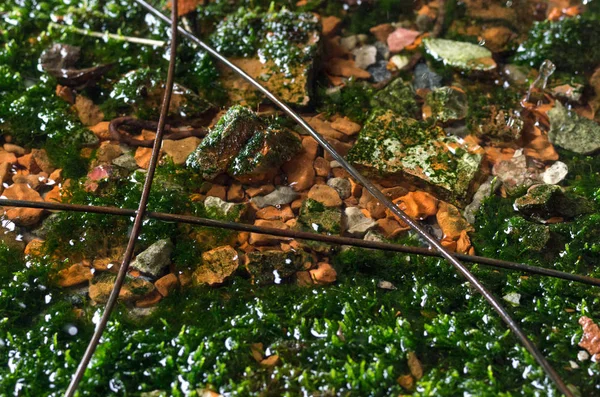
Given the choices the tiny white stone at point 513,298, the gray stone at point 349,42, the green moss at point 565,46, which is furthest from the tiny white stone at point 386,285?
the green moss at point 565,46

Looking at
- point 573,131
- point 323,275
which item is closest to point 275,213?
point 323,275

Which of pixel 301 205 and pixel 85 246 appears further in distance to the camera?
pixel 301 205

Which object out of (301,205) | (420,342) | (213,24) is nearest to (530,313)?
(420,342)

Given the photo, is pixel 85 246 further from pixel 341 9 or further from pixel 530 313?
pixel 341 9

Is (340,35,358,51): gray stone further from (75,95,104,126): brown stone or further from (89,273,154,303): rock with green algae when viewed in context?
(89,273,154,303): rock with green algae

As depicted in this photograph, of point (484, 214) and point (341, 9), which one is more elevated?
point (341, 9)

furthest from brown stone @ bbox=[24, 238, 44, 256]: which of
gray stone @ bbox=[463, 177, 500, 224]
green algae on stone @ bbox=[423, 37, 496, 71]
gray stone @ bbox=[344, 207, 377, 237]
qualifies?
green algae on stone @ bbox=[423, 37, 496, 71]
